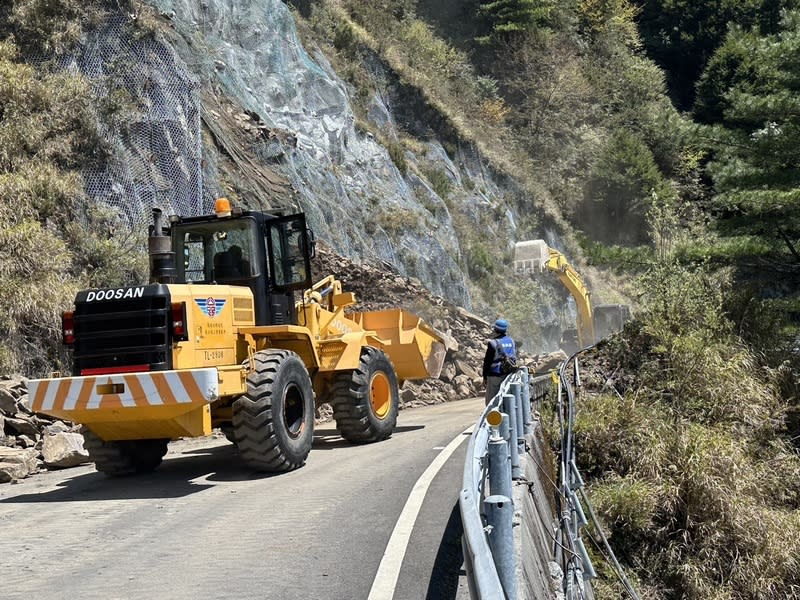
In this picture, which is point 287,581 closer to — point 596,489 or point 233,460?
point 233,460

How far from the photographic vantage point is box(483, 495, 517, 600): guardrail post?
11.8ft

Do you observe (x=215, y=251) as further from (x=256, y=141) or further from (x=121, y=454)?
(x=256, y=141)

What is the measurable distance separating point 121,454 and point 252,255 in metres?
2.90

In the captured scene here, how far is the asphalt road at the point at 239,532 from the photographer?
17.2ft

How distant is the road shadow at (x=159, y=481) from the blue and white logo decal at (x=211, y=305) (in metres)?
1.91

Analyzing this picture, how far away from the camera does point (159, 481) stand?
9344 millimetres

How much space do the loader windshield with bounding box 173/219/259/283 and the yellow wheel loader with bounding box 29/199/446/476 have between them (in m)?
0.02

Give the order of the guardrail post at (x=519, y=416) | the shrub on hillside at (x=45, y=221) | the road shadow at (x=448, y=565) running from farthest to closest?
1. the shrub on hillside at (x=45, y=221)
2. the guardrail post at (x=519, y=416)
3. the road shadow at (x=448, y=565)

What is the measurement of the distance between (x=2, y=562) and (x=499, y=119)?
152ft

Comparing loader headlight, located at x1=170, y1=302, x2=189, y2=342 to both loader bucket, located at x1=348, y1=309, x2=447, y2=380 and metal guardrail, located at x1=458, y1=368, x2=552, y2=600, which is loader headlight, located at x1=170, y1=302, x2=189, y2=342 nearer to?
metal guardrail, located at x1=458, y1=368, x2=552, y2=600

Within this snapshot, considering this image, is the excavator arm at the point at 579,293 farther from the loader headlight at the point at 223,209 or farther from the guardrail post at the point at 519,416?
the guardrail post at the point at 519,416

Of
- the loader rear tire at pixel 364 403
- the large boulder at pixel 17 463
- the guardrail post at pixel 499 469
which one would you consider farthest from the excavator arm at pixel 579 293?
the guardrail post at pixel 499 469

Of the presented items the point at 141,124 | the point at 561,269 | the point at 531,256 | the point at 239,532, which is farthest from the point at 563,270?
the point at 239,532

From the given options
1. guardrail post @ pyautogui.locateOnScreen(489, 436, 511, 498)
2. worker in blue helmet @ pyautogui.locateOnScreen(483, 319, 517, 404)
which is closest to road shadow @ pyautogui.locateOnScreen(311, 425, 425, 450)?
worker in blue helmet @ pyautogui.locateOnScreen(483, 319, 517, 404)
